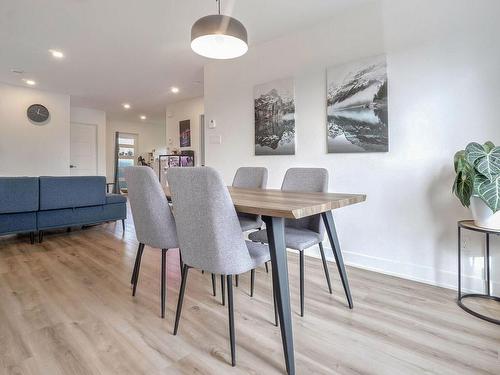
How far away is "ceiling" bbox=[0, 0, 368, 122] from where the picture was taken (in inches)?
104

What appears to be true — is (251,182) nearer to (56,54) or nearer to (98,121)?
(56,54)

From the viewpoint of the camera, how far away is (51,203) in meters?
3.40

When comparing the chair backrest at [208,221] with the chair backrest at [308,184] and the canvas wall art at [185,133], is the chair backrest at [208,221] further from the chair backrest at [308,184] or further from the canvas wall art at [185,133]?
the canvas wall art at [185,133]

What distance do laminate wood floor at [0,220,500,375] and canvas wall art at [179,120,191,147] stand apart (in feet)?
13.6

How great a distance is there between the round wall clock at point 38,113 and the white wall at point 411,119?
17.1 feet

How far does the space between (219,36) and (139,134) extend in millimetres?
7976

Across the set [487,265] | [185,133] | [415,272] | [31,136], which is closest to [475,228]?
[487,265]

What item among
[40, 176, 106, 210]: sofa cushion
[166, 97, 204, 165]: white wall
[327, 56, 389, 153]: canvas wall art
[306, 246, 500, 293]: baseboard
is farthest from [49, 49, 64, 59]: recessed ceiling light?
[306, 246, 500, 293]: baseboard

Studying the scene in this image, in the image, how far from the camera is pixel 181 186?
54.7 inches

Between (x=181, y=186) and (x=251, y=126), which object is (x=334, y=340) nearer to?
(x=181, y=186)

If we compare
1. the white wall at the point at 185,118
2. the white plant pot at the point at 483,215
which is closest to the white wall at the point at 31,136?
the white wall at the point at 185,118

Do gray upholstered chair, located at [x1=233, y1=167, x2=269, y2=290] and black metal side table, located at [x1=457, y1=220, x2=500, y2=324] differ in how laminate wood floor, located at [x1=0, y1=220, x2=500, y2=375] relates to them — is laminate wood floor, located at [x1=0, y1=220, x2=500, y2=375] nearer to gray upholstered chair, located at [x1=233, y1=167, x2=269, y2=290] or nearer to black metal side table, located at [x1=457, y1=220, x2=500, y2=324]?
black metal side table, located at [x1=457, y1=220, x2=500, y2=324]

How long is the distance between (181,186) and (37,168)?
5775 millimetres

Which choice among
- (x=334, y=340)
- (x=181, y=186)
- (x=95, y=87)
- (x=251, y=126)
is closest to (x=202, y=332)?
(x=334, y=340)
